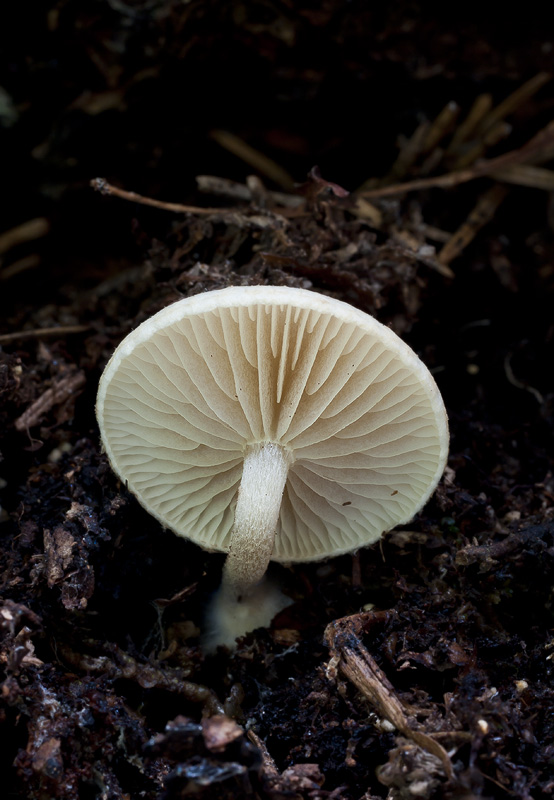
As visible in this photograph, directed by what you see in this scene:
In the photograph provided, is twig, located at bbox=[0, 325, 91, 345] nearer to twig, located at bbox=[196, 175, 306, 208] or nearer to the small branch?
the small branch

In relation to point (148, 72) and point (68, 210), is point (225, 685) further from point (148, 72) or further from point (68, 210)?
point (148, 72)

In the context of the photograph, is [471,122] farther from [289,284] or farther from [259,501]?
[259,501]

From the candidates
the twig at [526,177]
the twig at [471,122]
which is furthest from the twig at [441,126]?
the twig at [526,177]

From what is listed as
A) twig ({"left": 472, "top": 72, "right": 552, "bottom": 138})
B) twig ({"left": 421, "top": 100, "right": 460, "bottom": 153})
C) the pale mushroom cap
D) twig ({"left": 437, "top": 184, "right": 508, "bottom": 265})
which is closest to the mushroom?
the pale mushroom cap

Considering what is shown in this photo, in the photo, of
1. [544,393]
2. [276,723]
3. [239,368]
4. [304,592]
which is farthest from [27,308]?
[544,393]

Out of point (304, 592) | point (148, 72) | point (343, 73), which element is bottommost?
point (304, 592)

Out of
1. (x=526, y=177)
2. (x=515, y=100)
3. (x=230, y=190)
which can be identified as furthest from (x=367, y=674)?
(x=515, y=100)
